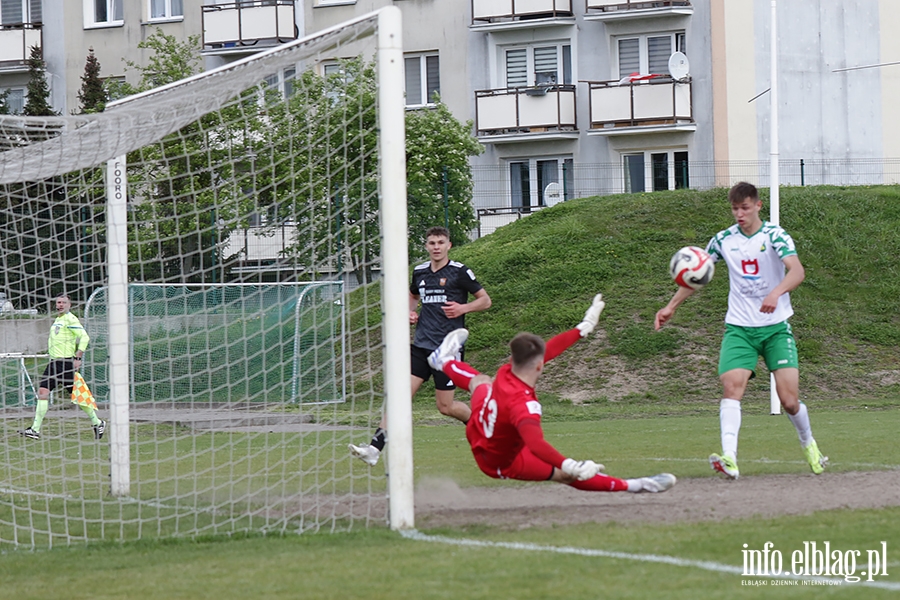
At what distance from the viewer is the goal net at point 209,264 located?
25.1 ft

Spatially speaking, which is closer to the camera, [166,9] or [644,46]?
[644,46]

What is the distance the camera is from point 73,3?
4028cm

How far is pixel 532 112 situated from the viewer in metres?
35.2

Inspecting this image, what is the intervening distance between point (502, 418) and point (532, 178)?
29.3 meters

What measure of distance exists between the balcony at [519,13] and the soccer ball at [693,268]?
89.9 feet

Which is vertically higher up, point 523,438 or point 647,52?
point 647,52

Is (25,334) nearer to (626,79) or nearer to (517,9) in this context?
(626,79)

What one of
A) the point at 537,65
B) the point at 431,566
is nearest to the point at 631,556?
the point at 431,566

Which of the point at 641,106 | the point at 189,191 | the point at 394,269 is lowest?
the point at 394,269

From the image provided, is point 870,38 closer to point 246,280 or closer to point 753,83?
point 753,83

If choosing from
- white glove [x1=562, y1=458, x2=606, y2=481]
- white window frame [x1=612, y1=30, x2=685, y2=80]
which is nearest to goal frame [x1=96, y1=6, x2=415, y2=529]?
white glove [x1=562, y1=458, x2=606, y2=481]

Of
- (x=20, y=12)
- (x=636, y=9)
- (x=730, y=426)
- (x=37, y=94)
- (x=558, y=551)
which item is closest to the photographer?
(x=558, y=551)

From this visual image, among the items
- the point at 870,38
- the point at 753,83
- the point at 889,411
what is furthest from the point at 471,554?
the point at 870,38

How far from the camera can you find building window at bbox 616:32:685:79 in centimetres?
3544
